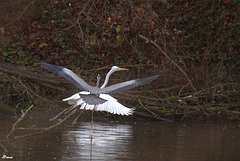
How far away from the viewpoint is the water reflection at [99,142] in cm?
715

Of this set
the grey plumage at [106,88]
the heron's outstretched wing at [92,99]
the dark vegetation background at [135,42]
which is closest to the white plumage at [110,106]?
the grey plumage at [106,88]

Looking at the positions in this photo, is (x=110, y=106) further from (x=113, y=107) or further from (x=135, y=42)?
(x=135, y=42)

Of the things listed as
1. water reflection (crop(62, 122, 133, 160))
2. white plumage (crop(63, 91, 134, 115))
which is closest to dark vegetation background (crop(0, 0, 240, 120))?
water reflection (crop(62, 122, 133, 160))

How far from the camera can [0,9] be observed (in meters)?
15.6

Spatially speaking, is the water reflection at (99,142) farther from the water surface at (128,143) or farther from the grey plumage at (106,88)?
the grey plumage at (106,88)

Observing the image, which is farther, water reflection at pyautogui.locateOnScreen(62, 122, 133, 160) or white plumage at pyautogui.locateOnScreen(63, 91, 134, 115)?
white plumage at pyautogui.locateOnScreen(63, 91, 134, 115)

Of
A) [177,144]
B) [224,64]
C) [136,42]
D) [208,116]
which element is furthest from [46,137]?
[224,64]

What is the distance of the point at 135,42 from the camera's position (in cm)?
1432

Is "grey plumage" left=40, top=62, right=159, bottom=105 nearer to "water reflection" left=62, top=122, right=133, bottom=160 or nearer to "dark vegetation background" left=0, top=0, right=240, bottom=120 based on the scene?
"water reflection" left=62, top=122, right=133, bottom=160

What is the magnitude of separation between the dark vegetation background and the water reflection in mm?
2837

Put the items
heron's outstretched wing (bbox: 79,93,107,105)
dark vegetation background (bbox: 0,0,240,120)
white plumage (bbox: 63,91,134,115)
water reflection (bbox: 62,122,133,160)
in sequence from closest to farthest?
1. water reflection (bbox: 62,122,133,160)
2. heron's outstretched wing (bbox: 79,93,107,105)
3. white plumage (bbox: 63,91,134,115)
4. dark vegetation background (bbox: 0,0,240,120)

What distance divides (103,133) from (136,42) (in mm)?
5369

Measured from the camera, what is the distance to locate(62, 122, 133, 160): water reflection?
7152mm

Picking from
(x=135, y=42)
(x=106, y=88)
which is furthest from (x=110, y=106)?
(x=135, y=42)
